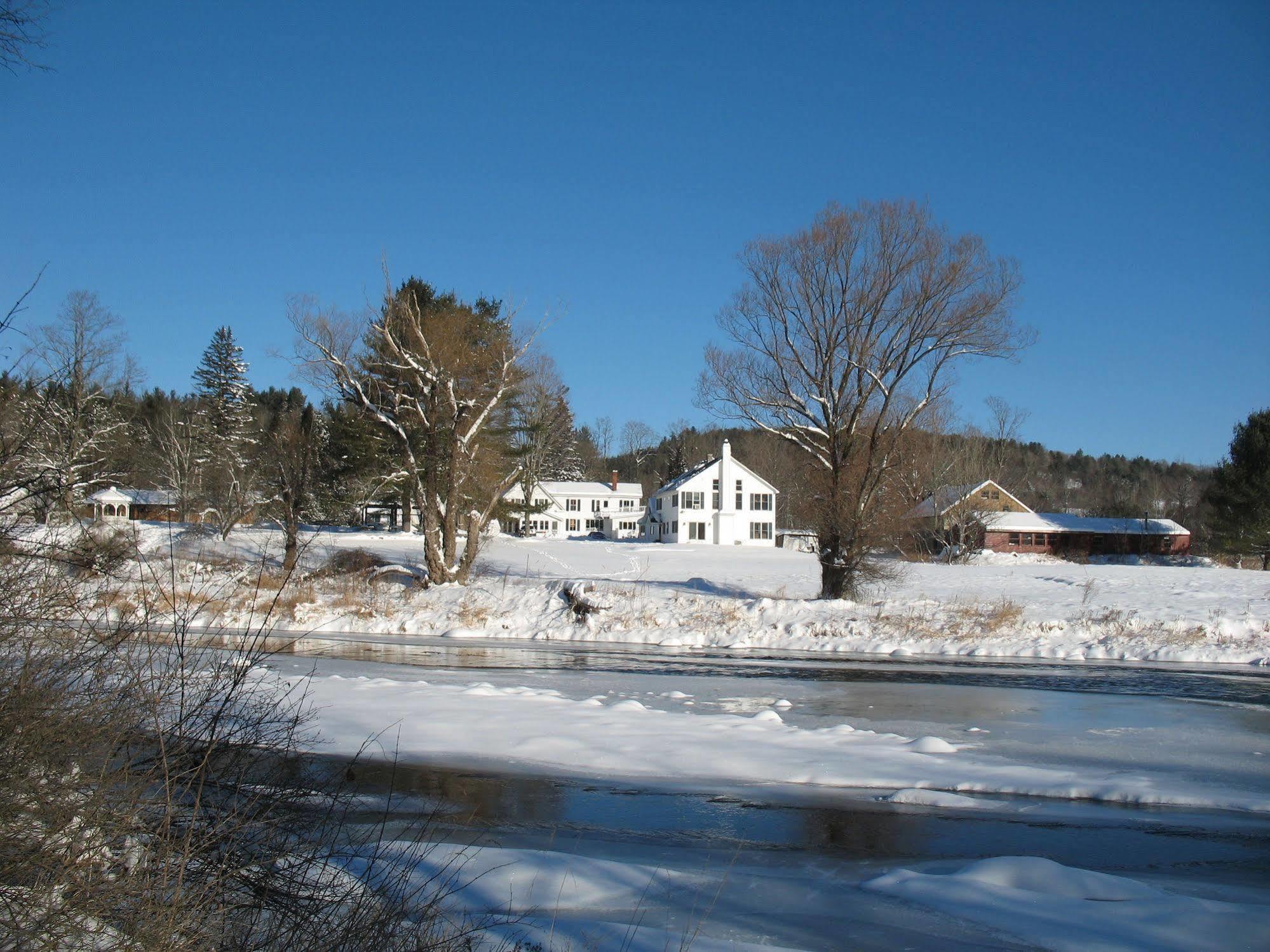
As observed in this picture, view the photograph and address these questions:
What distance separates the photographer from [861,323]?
28516 mm

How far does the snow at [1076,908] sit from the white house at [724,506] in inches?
2513

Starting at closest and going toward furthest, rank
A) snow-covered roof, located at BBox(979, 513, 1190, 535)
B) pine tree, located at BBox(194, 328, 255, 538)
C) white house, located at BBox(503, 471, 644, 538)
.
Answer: pine tree, located at BBox(194, 328, 255, 538), snow-covered roof, located at BBox(979, 513, 1190, 535), white house, located at BBox(503, 471, 644, 538)

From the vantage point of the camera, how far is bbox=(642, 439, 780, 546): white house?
71.9 m

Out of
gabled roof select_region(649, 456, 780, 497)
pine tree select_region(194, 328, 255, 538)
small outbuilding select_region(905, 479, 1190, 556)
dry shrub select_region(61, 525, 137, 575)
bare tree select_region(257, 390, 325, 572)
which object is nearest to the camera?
dry shrub select_region(61, 525, 137, 575)

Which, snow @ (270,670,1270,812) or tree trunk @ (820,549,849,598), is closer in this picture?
snow @ (270,670,1270,812)

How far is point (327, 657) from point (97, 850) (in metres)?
16.9

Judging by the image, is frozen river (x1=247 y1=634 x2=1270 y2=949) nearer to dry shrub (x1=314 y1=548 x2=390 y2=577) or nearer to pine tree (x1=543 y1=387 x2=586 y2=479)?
dry shrub (x1=314 y1=548 x2=390 y2=577)

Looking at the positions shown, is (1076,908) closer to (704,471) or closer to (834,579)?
(834,579)

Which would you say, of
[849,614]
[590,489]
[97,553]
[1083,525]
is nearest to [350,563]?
[849,614]

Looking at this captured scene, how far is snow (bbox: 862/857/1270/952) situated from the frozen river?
17cm

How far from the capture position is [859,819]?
8734 mm

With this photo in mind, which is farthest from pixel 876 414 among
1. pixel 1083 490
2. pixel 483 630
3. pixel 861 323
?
pixel 1083 490

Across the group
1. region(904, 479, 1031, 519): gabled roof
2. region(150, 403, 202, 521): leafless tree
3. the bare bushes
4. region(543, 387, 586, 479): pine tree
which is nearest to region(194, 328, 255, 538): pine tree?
region(150, 403, 202, 521): leafless tree

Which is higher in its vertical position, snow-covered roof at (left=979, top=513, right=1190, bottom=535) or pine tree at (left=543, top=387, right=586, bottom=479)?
pine tree at (left=543, top=387, right=586, bottom=479)
